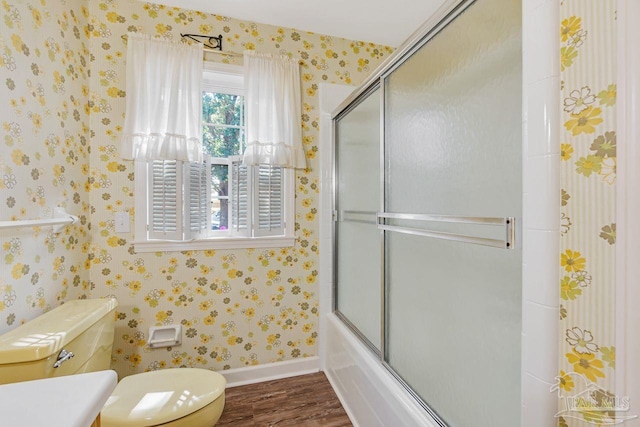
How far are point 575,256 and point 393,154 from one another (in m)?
0.87

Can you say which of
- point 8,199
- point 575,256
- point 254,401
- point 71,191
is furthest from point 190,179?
point 575,256

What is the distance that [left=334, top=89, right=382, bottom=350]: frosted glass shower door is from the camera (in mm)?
1587

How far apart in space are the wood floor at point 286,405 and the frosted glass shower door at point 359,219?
1.54ft

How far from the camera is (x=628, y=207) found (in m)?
0.52

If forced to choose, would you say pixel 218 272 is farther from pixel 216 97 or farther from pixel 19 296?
pixel 216 97

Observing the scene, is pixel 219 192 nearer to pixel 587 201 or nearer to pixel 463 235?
pixel 463 235

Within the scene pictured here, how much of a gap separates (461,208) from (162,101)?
1693 millimetres

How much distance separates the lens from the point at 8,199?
1.18 meters

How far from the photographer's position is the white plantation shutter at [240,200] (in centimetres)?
201

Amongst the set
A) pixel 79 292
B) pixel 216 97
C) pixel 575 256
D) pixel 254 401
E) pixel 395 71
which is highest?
pixel 216 97

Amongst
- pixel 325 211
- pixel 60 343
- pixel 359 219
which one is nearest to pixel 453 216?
pixel 359 219

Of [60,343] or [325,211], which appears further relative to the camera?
[325,211]

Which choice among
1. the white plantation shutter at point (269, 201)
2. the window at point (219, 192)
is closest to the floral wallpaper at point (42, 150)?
the window at point (219, 192)

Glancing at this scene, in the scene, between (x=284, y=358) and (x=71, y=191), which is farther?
(x=284, y=358)
